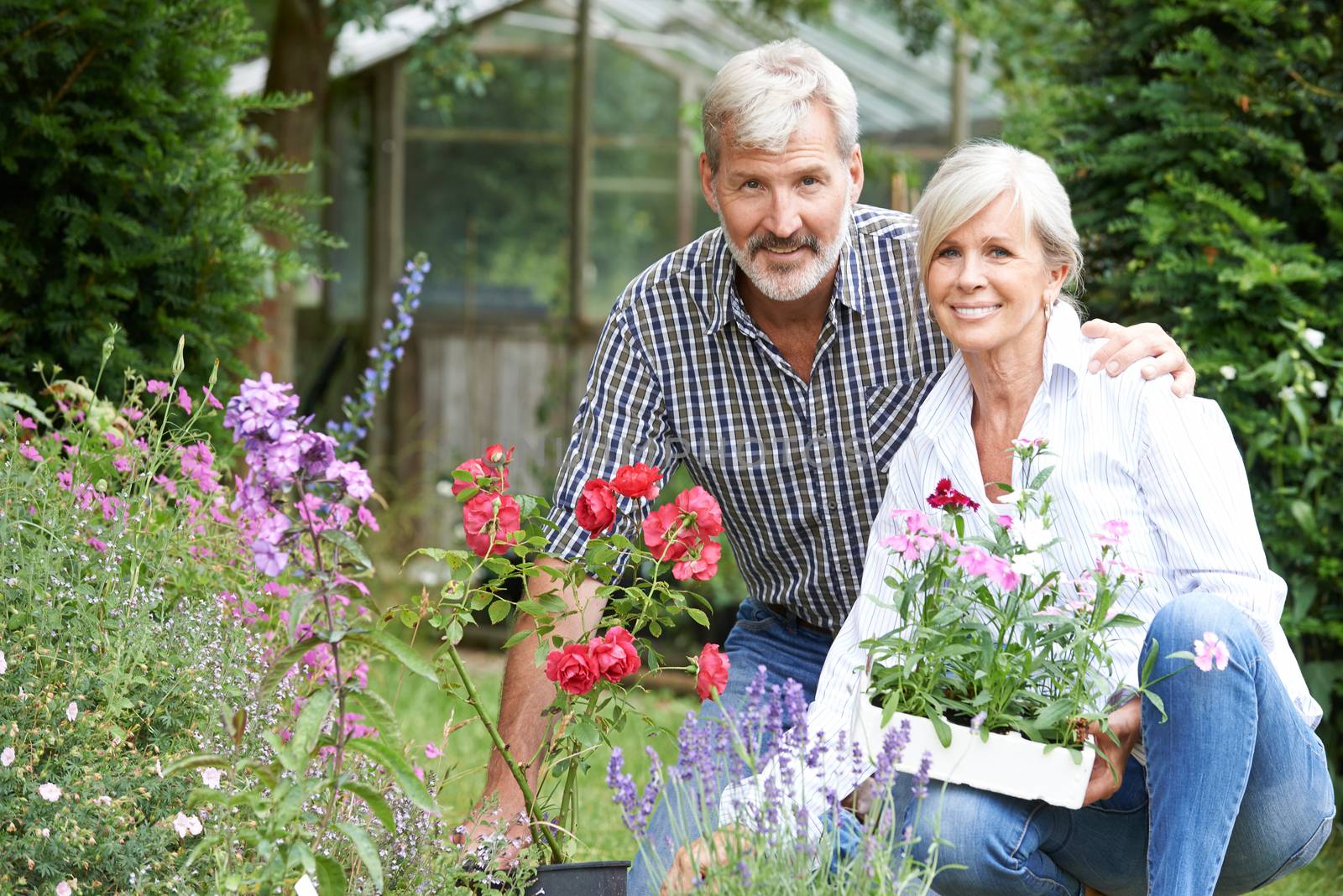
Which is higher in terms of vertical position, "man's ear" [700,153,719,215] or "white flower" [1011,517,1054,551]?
"man's ear" [700,153,719,215]

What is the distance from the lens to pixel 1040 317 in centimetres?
226

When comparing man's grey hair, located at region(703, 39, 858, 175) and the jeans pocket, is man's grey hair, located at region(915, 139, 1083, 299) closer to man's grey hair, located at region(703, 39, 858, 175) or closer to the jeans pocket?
man's grey hair, located at region(703, 39, 858, 175)

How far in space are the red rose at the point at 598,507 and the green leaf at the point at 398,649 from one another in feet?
1.27

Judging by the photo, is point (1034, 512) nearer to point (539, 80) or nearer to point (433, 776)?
point (433, 776)

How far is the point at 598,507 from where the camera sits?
1944mm

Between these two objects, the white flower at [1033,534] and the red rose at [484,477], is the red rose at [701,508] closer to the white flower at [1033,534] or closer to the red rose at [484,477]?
the red rose at [484,477]

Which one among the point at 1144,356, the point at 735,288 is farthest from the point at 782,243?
the point at 1144,356

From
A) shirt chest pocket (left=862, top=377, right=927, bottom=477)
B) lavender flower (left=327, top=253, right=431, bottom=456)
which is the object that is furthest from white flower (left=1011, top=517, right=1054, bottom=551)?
lavender flower (left=327, top=253, right=431, bottom=456)

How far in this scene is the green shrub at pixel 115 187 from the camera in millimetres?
2834

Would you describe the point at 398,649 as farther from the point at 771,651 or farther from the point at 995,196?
the point at 771,651

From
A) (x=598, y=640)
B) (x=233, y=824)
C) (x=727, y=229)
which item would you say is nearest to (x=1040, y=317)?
(x=727, y=229)

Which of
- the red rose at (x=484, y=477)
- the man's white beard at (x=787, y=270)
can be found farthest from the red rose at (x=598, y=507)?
the man's white beard at (x=787, y=270)

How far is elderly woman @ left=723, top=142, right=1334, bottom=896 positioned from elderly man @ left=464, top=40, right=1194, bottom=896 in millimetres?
304

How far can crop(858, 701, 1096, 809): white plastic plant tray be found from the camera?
1.88 meters
